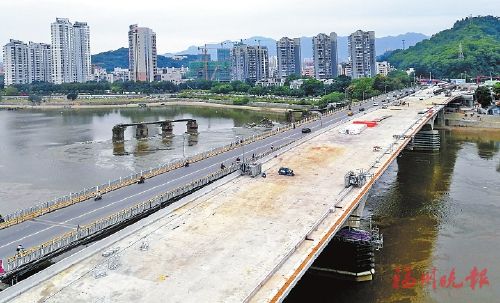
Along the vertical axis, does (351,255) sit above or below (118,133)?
below

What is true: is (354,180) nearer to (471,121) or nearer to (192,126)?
(192,126)

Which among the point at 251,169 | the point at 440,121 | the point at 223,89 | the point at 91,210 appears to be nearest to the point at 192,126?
the point at 440,121

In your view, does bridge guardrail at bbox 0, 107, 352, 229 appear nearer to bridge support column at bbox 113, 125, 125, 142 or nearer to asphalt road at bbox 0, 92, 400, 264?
asphalt road at bbox 0, 92, 400, 264

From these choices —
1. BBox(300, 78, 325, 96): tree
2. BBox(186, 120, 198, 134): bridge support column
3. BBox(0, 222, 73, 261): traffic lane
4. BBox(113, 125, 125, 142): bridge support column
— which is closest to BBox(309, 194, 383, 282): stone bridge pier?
BBox(0, 222, 73, 261): traffic lane

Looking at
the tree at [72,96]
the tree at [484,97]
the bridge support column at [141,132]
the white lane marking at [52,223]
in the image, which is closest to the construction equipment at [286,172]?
the white lane marking at [52,223]

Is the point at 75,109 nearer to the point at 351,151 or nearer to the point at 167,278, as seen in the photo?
the point at 351,151

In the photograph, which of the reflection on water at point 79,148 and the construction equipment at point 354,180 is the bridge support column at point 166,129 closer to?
the reflection on water at point 79,148
